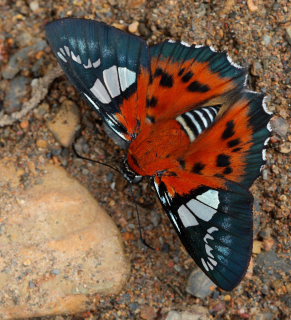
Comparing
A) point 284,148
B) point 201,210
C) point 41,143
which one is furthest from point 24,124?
point 284,148

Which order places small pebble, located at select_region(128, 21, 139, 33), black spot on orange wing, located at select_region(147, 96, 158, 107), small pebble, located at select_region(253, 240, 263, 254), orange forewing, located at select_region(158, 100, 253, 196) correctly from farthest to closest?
1. small pebble, located at select_region(128, 21, 139, 33)
2. small pebble, located at select_region(253, 240, 263, 254)
3. black spot on orange wing, located at select_region(147, 96, 158, 107)
4. orange forewing, located at select_region(158, 100, 253, 196)

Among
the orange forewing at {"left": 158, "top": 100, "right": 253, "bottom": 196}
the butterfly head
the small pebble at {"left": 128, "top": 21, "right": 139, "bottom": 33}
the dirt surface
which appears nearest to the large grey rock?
the dirt surface

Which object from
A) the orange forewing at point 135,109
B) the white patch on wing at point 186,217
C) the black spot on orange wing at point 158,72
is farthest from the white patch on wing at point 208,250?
the black spot on orange wing at point 158,72

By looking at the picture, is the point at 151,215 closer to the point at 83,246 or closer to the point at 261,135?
the point at 83,246

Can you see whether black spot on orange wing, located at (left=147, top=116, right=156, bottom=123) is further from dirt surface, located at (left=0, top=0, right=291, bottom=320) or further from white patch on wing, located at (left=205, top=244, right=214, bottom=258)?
white patch on wing, located at (left=205, top=244, right=214, bottom=258)

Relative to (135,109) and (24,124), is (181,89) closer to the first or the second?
(135,109)

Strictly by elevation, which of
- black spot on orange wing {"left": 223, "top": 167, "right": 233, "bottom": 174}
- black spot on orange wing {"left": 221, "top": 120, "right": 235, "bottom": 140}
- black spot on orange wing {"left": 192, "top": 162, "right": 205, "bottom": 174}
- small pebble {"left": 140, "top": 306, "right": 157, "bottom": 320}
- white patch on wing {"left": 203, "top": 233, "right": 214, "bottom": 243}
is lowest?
small pebble {"left": 140, "top": 306, "right": 157, "bottom": 320}
